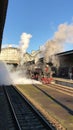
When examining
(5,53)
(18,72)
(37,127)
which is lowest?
(37,127)

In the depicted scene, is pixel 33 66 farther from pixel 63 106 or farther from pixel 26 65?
pixel 63 106

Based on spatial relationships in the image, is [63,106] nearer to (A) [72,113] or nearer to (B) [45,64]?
(A) [72,113]

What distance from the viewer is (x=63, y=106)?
53.0ft

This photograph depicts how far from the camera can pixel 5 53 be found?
11662 centimetres

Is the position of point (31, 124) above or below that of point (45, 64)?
below

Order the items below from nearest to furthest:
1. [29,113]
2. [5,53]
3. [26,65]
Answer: [29,113] < [26,65] < [5,53]

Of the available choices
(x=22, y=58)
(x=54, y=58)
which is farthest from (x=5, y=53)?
(x=54, y=58)

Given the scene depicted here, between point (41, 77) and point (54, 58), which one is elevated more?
point (54, 58)

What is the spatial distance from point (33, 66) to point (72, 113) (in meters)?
28.2

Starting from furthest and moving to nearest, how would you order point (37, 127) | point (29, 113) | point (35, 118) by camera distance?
point (29, 113) → point (35, 118) → point (37, 127)

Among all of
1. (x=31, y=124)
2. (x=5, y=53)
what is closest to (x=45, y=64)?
(x=31, y=124)

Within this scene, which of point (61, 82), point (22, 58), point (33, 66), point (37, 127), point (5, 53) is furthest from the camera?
point (5, 53)

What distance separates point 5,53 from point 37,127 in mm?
107098

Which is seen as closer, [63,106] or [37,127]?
[37,127]
